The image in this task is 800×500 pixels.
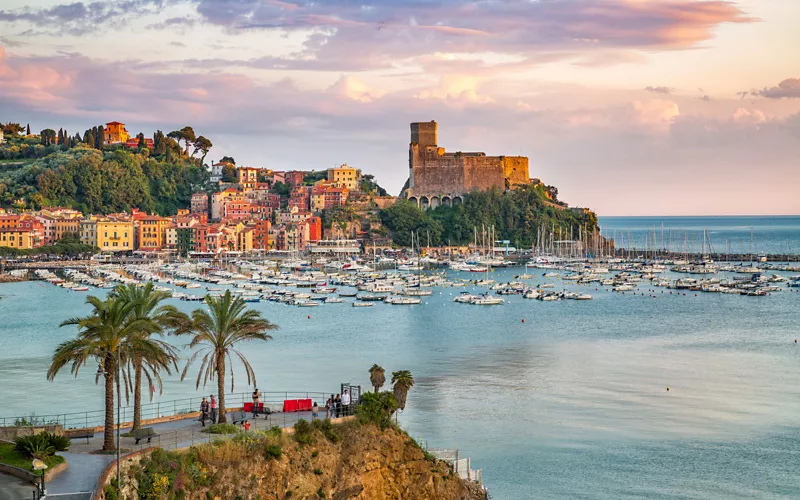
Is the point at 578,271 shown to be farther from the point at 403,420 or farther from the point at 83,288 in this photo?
the point at 403,420

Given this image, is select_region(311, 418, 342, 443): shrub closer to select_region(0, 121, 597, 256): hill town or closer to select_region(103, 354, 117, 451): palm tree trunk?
select_region(103, 354, 117, 451): palm tree trunk

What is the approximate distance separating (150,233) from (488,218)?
4333cm

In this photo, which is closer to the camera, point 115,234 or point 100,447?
point 100,447

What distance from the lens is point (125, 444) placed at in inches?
705

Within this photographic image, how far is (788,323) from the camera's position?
58.2 m

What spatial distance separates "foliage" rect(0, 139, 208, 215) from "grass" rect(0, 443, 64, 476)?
114130mm

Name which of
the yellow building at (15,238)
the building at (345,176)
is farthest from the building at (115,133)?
the yellow building at (15,238)

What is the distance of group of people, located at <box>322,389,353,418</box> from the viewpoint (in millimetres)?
19547

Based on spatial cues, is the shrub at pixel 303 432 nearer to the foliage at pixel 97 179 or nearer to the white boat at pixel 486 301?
the white boat at pixel 486 301

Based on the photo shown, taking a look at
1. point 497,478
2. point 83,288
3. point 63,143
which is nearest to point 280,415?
point 497,478

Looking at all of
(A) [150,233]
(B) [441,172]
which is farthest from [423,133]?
(A) [150,233]

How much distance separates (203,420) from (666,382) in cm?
2304

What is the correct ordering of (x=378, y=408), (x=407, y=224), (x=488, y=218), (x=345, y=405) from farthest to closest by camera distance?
(x=488, y=218), (x=407, y=224), (x=345, y=405), (x=378, y=408)

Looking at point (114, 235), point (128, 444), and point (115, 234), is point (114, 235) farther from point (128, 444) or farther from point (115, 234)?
point (128, 444)
